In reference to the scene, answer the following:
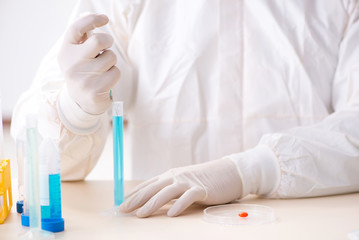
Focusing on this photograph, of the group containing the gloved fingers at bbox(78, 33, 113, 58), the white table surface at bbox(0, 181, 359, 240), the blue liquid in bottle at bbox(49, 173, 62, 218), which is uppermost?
the gloved fingers at bbox(78, 33, 113, 58)

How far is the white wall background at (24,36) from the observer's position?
161 inches

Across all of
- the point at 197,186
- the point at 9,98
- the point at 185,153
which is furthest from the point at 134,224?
the point at 9,98

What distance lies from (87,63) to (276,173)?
1.71 feet

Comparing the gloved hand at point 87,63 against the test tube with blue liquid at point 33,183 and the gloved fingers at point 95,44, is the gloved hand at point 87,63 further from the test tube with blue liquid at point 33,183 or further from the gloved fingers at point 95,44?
the test tube with blue liquid at point 33,183

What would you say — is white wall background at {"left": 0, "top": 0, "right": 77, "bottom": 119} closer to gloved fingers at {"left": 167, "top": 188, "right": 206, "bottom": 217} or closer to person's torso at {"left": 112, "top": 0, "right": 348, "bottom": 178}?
person's torso at {"left": 112, "top": 0, "right": 348, "bottom": 178}

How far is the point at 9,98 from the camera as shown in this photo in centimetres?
413

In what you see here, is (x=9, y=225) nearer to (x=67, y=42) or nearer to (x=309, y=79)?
(x=67, y=42)

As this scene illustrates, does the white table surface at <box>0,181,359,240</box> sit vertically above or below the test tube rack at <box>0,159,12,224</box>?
below

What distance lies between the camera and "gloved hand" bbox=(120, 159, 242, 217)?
110 centimetres

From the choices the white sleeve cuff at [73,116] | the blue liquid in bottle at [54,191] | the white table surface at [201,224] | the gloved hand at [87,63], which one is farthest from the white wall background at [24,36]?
the blue liquid in bottle at [54,191]

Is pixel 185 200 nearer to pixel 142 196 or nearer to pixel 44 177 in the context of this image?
pixel 142 196

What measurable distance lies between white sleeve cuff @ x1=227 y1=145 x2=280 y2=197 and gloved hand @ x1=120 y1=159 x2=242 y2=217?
18 millimetres

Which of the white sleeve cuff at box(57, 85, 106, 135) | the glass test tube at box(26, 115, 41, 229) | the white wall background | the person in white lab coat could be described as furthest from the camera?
the white wall background

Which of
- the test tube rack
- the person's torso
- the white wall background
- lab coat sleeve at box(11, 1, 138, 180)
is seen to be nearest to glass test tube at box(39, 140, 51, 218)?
the test tube rack
